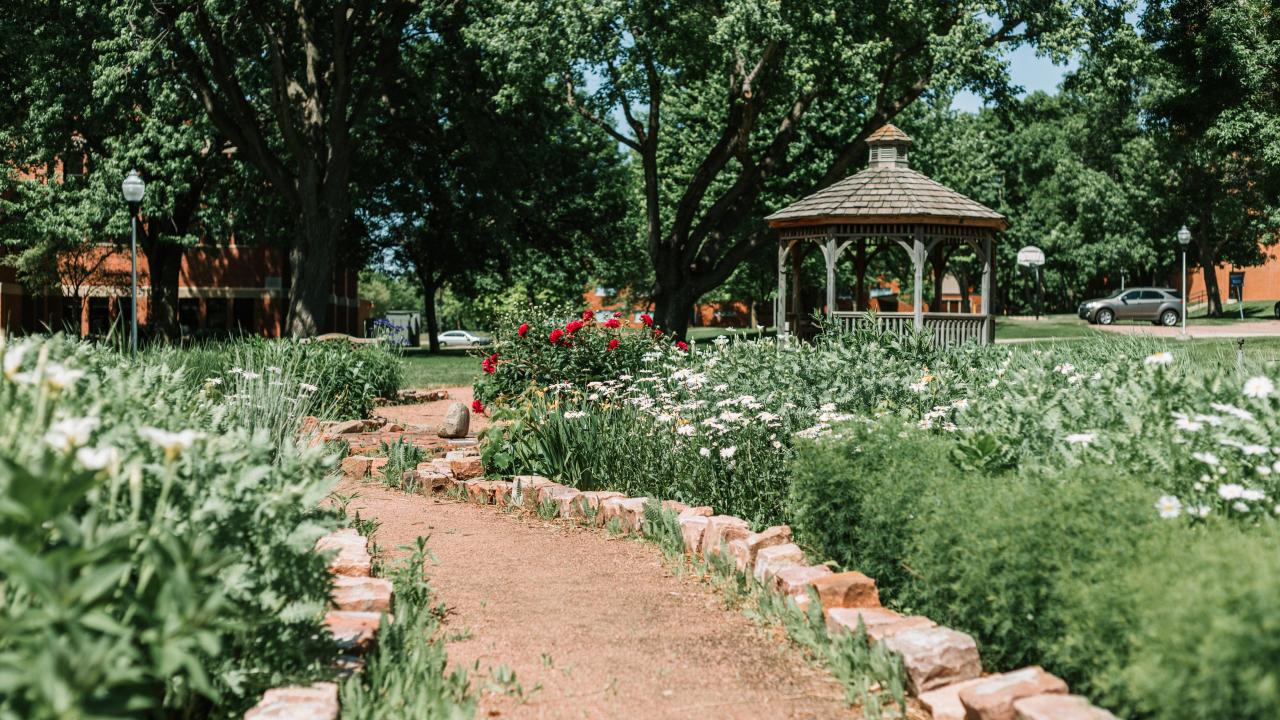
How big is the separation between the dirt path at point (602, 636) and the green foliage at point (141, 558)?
3.20ft

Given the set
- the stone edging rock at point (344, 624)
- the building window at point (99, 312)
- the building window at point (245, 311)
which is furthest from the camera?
the building window at point (245, 311)

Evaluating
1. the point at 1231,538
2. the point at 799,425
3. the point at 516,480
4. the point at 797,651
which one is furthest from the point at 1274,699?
the point at 516,480

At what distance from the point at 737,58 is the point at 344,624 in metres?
17.0

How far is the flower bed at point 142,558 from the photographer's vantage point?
7.35ft

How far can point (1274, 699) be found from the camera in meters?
2.30

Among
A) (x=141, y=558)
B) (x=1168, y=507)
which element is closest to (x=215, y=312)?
(x=141, y=558)

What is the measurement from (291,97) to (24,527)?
64.7ft

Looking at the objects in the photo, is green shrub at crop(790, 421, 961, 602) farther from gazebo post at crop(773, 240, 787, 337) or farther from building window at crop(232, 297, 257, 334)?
building window at crop(232, 297, 257, 334)

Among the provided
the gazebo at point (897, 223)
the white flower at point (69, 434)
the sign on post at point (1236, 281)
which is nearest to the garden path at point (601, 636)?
the white flower at point (69, 434)

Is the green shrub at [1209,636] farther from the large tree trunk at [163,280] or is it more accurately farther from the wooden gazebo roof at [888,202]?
the large tree trunk at [163,280]

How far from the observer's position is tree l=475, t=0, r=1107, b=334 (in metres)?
18.1

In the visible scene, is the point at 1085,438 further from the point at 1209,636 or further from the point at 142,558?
the point at 142,558

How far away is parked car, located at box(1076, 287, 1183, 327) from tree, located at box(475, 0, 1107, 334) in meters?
20.3

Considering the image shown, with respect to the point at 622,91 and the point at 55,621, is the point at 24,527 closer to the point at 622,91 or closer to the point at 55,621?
the point at 55,621
